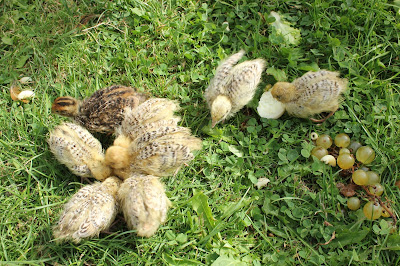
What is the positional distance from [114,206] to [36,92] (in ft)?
5.09

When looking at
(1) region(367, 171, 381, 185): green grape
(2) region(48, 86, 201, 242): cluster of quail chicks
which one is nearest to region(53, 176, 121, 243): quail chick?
(2) region(48, 86, 201, 242): cluster of quail chicks

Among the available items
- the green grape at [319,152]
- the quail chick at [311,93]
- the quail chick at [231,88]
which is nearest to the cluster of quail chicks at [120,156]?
the quail chick at [231,88]

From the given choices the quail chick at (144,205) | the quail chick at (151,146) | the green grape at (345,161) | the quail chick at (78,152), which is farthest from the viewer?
the green grape at (345,161)

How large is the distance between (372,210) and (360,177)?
0.28 metres

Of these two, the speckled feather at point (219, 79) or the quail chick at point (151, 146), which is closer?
the quail chick at point (151, 146)

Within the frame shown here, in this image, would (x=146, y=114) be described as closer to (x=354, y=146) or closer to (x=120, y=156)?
(x=120, y=156)

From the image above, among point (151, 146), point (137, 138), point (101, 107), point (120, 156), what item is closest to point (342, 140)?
point (151, 146)

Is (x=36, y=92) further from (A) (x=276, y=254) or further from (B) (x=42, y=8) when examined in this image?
(A) (x=276, y=254)

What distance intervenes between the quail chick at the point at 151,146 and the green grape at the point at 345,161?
1.20 meters

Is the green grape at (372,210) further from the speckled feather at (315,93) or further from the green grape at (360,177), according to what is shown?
the speckled feather at (315,93)

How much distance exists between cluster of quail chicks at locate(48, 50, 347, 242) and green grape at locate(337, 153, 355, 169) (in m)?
0.46

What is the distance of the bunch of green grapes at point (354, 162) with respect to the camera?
9.62 feet

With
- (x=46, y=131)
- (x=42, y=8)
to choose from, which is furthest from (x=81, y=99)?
(x=42, y=8)

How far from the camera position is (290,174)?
317 cm
